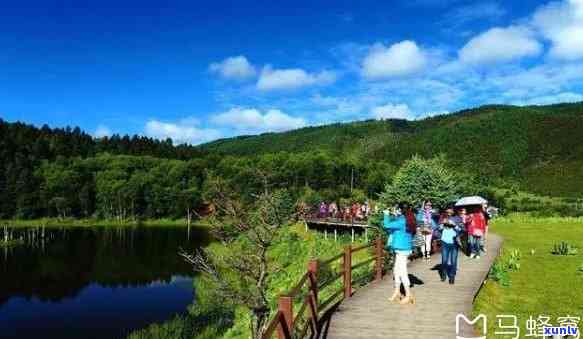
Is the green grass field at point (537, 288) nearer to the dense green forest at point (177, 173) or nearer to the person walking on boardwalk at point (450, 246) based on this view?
the person walking on boardwalk at point (450, 246)

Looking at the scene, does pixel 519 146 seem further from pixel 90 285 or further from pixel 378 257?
pixel 378 257

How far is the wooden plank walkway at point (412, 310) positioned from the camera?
11550 millimetres

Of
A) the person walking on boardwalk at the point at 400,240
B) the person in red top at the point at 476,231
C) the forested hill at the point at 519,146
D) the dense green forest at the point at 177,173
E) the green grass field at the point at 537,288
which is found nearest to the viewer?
the person walking on boardwalk at the point at 400,240

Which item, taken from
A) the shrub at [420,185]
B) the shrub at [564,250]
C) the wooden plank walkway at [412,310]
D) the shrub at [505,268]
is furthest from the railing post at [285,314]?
the shrub at [420,185]

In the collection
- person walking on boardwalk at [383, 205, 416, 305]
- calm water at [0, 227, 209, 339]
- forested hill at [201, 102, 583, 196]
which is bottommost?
calm water at [0, 227, 209, 339]

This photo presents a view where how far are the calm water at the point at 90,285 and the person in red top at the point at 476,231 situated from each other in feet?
76.3

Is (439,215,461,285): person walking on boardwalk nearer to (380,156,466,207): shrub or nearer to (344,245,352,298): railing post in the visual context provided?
(344,245,352,298): railing post

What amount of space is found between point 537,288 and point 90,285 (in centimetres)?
4405

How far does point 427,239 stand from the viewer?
72.7 ft

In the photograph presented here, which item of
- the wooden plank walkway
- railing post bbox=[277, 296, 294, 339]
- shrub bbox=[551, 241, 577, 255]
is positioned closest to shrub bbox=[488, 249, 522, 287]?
the wooden plank walkway

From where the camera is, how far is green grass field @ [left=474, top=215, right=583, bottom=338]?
15.7 m

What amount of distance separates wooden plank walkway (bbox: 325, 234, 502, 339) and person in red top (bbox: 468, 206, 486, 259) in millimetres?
3690

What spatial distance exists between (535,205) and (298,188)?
51.3m

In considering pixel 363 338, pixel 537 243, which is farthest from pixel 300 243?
pixel 363 338
